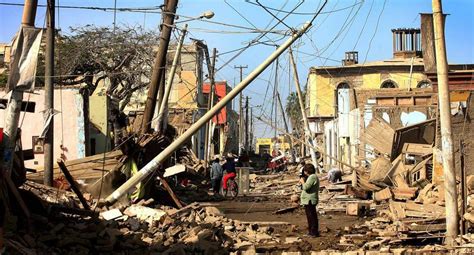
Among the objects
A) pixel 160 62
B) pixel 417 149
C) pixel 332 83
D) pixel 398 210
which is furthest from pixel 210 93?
pixel 332 83

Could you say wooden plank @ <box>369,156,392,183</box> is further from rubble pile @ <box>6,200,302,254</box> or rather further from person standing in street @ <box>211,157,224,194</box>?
rubble pile @ <box>6,200,302,254</box>

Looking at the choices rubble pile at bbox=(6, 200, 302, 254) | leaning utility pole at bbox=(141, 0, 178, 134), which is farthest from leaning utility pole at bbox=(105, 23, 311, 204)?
leaning utility pole at bbox=(141, 0, 178, 134)

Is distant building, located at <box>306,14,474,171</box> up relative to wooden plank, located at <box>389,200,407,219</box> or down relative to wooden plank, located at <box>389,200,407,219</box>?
up

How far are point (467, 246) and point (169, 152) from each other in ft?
22.5

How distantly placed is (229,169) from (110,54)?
16.3 meters

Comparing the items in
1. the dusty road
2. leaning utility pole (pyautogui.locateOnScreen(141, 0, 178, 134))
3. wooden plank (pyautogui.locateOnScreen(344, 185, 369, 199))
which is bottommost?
the dusty road

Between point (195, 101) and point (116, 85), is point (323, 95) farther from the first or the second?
point (116, 85)

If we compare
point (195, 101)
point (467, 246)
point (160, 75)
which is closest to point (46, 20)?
point (160, 75)

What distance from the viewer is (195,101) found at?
51.9 metres

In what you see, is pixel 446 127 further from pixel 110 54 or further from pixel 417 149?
pixel 110 54

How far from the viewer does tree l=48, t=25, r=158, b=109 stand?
39.7m

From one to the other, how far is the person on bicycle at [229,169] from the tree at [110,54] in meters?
13.5

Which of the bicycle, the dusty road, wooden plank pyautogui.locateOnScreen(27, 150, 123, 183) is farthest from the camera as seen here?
the bicycle

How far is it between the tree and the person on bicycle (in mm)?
13518
